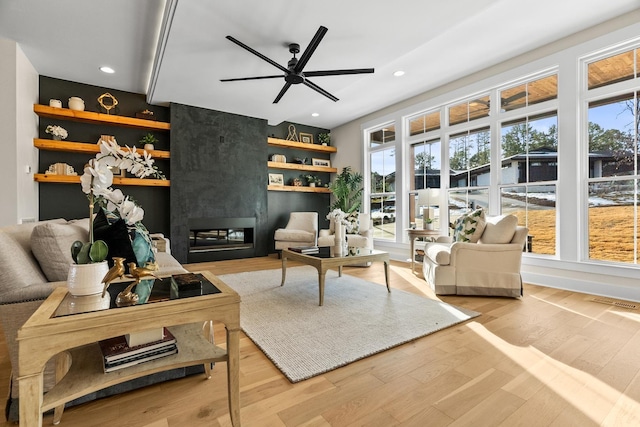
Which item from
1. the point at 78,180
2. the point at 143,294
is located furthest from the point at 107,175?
the point at 78,180

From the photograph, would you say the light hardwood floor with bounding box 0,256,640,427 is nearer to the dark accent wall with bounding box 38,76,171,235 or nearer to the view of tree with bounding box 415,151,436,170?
the dark accent wall with bounding box 38,76,171,235

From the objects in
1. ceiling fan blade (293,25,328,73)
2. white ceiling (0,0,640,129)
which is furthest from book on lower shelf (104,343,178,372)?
white ceiling (0,0,640,129)

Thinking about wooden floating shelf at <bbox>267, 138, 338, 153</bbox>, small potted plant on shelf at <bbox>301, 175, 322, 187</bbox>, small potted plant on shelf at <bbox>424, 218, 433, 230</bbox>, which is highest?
wooden floating shelf at <bbox>267, 138, 338, 153</bbox>

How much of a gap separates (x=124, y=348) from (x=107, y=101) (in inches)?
198

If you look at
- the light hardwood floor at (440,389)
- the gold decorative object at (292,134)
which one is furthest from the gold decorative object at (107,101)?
the light hardwood floor at (440,389)

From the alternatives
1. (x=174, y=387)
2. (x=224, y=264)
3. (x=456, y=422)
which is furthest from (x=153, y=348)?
(x=224, y=264)

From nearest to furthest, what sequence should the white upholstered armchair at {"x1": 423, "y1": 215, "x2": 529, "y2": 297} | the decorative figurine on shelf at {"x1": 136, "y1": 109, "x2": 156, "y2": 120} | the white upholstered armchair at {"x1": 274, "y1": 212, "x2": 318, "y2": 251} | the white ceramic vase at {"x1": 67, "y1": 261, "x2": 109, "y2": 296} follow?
the white ceramic vase at {"x1": 67, "y1": 261, "x2": 109, "y2": 296} < the white upholstered armchair at {"x1": 423, "y1": 215, "x2": 529, "y2": 297} < the decorative figurine on shelf at {"x1": 136, "y1": 109, "x2": 156, "y2": 120} < the white upholstered armchair at {"x1": 274, "y1": 212, "x2": 318, "y2": 251}

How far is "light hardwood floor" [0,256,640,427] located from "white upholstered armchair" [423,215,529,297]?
0.86 metres

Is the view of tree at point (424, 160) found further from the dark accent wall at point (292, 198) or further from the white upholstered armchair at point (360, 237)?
the dark accent wall at point (292, 198)

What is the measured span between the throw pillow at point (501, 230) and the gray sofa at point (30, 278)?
319 centimetres

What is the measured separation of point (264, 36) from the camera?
10.3 feet

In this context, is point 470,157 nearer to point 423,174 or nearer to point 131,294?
point 423,174

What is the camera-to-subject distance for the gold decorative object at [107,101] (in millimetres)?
4695

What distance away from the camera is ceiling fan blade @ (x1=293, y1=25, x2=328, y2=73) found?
8.02 feet
